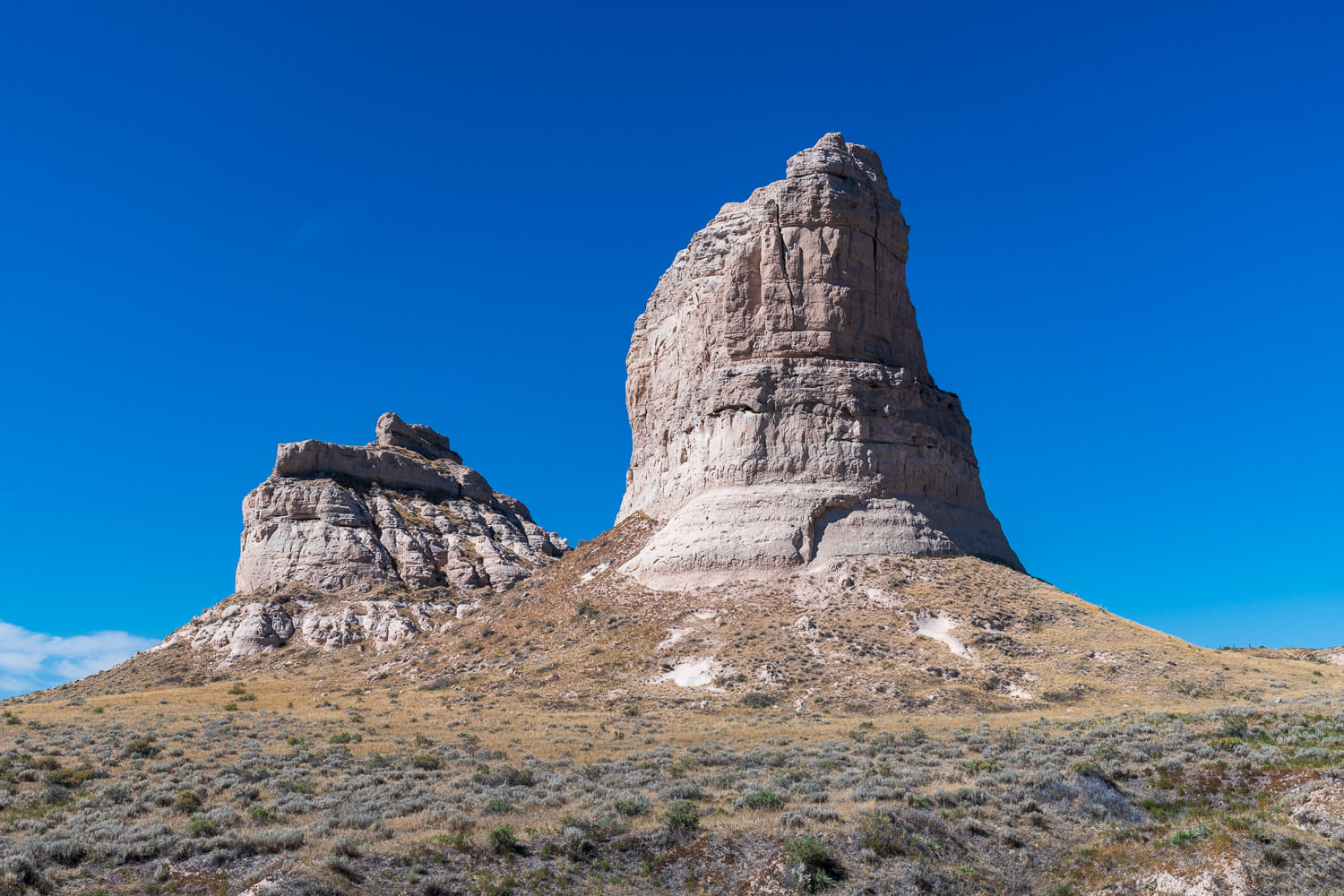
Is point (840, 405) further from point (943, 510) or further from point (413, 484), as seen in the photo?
point (413, 484)

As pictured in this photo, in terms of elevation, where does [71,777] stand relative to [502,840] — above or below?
above

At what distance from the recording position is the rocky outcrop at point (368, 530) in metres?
57.6

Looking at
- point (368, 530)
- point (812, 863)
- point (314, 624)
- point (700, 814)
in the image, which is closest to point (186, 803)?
point (700, 814)

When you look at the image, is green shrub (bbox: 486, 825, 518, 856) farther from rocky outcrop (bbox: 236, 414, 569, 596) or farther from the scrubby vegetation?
rocky outcrop (bbox: 236, 414, 569, 596)

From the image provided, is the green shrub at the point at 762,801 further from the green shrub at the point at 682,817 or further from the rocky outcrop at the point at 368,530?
the rocky outcrop at the point at 368,530

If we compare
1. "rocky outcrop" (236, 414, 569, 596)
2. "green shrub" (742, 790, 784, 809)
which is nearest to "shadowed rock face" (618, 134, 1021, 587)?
"rocky outcrop" (236, 414, 569, 596)

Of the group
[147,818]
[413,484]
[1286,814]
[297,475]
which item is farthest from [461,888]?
[413,484]

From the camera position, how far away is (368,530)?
60.4m

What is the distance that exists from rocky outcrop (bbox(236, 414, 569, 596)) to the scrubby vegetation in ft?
114

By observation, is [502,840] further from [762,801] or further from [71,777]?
[71,777]

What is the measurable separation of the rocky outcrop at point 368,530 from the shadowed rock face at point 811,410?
64.3 feet

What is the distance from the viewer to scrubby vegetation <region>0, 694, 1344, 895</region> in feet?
42.7

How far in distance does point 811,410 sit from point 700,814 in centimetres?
2673

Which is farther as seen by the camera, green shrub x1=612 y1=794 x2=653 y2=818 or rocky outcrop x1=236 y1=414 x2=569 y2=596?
rocky outcrop x1=236 y1=414 x2=569 y2=596
